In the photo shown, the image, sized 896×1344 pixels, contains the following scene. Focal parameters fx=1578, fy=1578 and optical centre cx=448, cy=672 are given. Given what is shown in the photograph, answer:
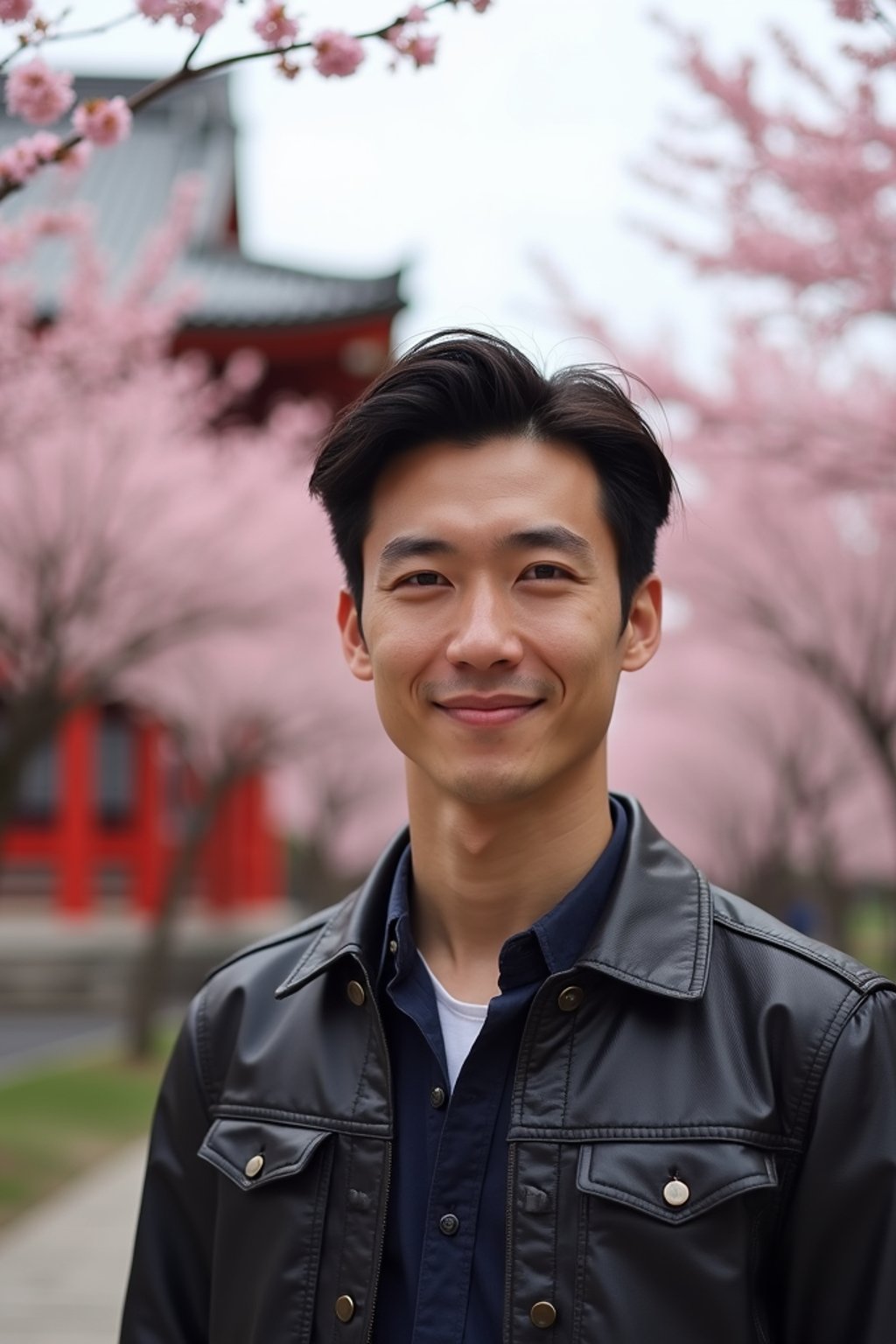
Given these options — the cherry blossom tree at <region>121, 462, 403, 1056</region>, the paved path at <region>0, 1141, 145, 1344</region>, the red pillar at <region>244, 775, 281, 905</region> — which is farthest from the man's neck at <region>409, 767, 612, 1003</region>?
the red pillar at <region>244, 775, 281, 905</region>

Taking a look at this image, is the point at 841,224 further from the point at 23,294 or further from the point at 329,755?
the point at 329,755

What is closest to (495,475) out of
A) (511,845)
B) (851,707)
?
(511,845)

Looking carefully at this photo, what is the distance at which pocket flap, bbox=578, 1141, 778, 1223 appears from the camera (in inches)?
67.6

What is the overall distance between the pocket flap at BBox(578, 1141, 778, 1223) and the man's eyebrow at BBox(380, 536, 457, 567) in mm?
720

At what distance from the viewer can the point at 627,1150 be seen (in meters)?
1.77

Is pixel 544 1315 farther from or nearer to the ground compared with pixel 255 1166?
nearer to the ground

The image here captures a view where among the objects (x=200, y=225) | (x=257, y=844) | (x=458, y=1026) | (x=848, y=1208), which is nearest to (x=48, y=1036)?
(x=257, y=844)

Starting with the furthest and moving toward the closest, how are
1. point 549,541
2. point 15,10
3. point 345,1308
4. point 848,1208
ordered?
1. point 15,10
2. point 549,541
3. point 345,1308
4. point 848,1208

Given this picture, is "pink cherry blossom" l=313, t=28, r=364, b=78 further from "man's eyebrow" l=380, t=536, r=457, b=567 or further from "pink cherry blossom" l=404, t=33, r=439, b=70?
"man's eyebrow" l=380, t=536, r=457, b=567

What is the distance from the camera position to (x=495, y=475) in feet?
6.44

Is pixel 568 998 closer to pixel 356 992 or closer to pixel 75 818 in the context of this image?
pixel 356 992

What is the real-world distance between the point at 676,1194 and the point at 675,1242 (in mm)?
50

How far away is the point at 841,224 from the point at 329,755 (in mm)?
18206

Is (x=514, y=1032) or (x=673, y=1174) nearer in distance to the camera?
(x=673, y=1174)
